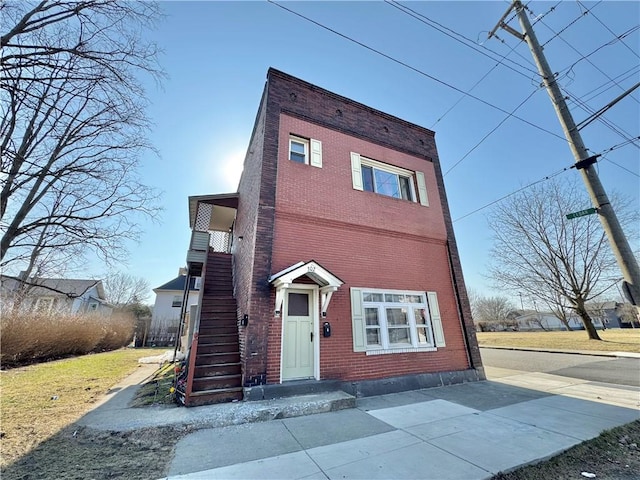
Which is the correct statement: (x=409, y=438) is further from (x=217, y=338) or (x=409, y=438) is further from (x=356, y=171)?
(x=356, y=171)

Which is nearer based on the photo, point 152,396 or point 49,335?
point 152,396

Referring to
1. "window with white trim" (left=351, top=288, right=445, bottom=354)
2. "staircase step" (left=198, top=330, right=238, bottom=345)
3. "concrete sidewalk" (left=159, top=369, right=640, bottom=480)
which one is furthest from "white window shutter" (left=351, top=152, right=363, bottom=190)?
"concrete sidewalk" (left=159, top=369, right=640, bottom=480)

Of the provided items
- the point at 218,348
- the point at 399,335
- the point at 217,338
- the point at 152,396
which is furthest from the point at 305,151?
the point at 152,396

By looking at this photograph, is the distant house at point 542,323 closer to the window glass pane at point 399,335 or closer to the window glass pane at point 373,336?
the window glass pane at point 399,335

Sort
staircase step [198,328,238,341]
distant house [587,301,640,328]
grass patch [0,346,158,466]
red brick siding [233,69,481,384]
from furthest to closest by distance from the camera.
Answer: distant house [587,301,640,328], staircase step [198,328,238,341], red brick siding [233,69,481,384], grass patch [0,346,158,466]

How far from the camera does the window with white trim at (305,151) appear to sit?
26.4 feet

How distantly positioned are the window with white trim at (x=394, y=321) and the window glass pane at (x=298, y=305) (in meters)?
1.25

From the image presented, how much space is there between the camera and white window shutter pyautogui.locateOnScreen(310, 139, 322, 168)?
805cm

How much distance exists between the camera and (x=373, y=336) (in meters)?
7.17

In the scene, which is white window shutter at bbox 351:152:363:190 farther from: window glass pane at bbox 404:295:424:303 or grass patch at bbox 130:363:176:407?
grass patch at bbox 130:363:176:407

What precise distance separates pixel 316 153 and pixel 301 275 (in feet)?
13.3

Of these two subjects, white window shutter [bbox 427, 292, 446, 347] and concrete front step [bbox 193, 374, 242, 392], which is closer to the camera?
concrete front step [bbox 193, 374, 242, 392]

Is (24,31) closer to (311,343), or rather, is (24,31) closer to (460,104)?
(311,343)

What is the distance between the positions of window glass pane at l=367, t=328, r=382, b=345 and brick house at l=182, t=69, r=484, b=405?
0.03 m
